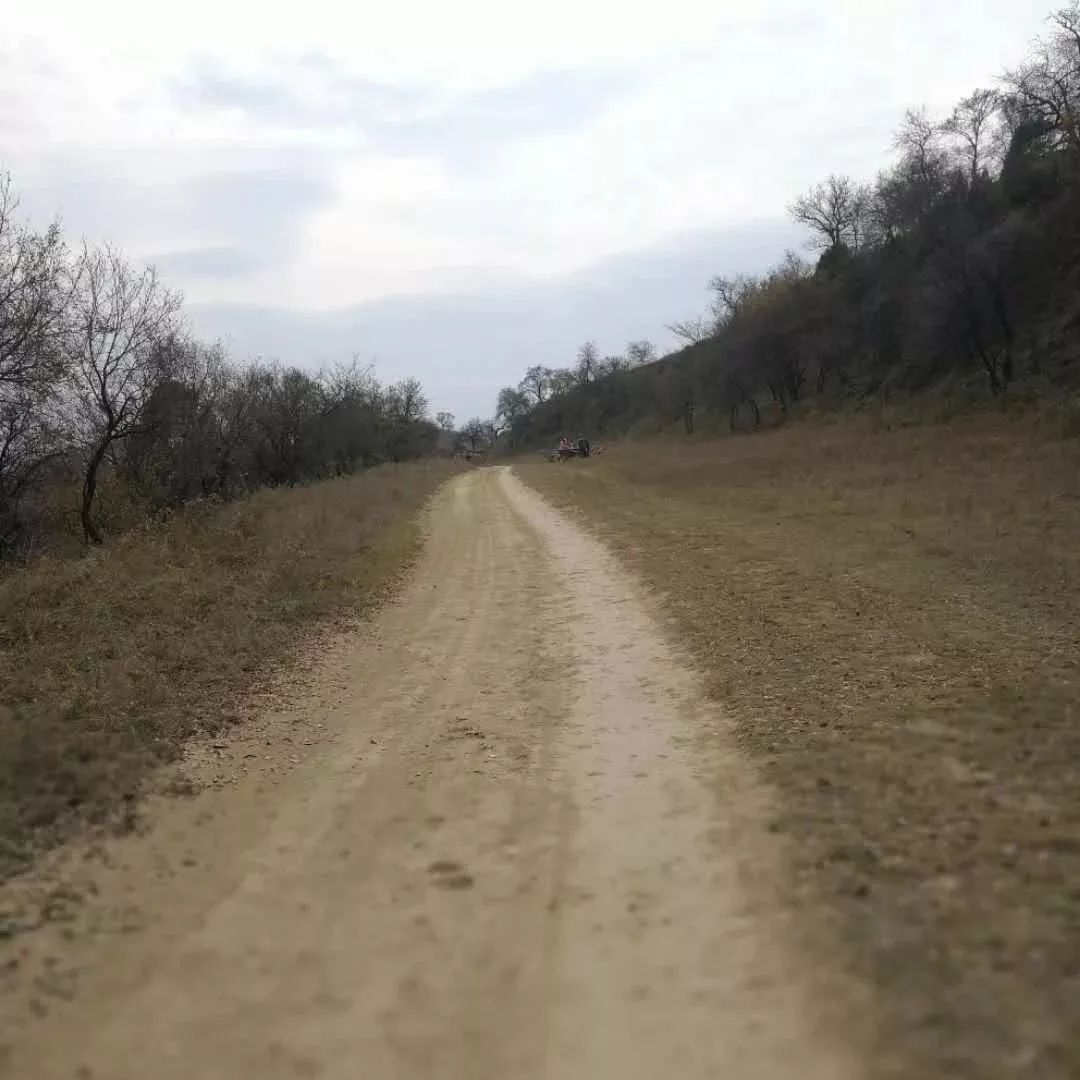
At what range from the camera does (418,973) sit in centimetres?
365

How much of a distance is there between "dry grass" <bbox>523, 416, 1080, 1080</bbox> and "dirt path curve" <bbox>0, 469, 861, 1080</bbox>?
356mm

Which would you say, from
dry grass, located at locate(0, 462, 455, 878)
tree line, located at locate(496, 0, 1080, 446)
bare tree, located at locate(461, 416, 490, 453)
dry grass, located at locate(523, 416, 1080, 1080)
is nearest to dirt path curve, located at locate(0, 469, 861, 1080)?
dry grass, located at locate(523, 416, 1080, 1080)

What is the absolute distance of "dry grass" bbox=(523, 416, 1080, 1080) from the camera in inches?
126

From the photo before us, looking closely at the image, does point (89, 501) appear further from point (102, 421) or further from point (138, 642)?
point (138, 642)

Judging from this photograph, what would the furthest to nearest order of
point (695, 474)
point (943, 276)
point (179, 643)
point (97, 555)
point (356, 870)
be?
point (943, 276) < point (695, 474) < point (97, 555) < point (179, 643) < point (356, 870)

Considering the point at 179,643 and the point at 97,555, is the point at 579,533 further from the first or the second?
the point at 179,643

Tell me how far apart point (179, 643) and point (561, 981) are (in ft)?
22.6

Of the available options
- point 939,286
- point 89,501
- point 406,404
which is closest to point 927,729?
point 89,501

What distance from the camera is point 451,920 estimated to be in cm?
407

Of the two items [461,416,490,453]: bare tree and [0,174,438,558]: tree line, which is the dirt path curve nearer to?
[0,174,438,558]: tree line

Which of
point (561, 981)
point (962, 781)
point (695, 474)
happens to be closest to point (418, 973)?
point (561, 981)

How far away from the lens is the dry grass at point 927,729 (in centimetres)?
321

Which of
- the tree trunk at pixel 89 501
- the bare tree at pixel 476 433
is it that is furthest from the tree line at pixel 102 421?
the bare tree at pixel 476 433

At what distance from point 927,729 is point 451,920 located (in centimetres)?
351
